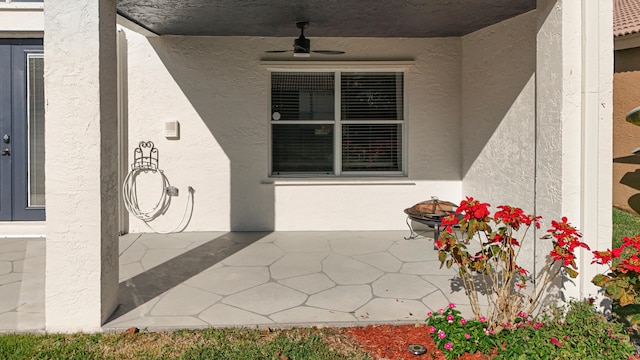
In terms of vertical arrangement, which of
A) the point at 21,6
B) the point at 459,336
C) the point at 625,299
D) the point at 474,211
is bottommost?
the point at 459,336

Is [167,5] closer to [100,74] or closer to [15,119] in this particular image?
[100,74]

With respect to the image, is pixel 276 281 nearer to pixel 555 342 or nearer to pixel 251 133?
pixel 555 342

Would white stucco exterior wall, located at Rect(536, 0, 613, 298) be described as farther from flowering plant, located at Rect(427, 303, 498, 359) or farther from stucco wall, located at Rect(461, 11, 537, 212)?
stucco wall, located at Rect(461, 11, 537, 212)

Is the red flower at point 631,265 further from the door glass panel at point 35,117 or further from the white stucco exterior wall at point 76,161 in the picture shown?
the door glass panel at point 35,117

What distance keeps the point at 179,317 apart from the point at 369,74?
4.95 meters

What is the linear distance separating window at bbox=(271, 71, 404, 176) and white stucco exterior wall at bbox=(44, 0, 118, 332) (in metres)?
3.82

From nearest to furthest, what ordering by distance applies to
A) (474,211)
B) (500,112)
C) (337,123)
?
(474,211) < (500,112) < (337,123)

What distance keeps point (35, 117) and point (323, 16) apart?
463cm

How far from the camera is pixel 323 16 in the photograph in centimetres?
552

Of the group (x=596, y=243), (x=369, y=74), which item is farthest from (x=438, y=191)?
(x=596, y=243)

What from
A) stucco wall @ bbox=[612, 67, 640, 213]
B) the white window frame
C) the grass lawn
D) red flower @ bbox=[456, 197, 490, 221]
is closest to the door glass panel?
the white window frame

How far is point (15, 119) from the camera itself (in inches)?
257

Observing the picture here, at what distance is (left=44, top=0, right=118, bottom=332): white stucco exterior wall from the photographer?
3.34 meters

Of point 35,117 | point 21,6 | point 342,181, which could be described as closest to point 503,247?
point 342,181
